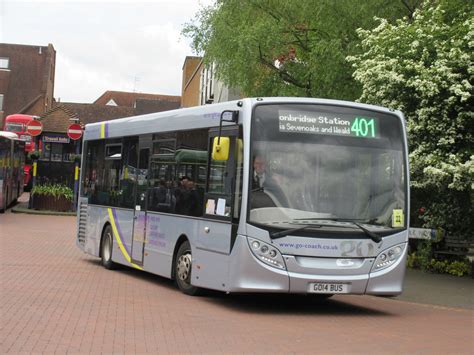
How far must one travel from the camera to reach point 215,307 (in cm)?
1087

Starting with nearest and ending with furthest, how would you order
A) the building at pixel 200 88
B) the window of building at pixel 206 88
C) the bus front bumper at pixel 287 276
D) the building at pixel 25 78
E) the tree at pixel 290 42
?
the bus front bumper at pixel 287 276 → the tree at pixel 290 42 → the building at pixel 200 88 → the window of building at pixel 206 88 → the building at pixel 25 78

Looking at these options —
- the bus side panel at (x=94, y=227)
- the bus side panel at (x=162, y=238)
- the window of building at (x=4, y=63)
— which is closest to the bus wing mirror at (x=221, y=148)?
the bus side panel at (x=162, y=238)

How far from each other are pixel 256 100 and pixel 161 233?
129 inches

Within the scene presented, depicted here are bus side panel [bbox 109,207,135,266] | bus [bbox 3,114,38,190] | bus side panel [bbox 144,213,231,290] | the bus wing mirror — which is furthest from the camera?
bus [bbox 3,114,38,190]

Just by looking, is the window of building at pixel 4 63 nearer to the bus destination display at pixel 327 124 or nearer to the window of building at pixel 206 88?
the window of building at pixel 206 88

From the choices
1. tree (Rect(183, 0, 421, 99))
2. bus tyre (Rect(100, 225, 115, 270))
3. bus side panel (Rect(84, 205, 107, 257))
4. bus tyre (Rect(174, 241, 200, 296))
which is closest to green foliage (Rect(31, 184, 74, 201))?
tree (Rect(183, 0, 421, 99))

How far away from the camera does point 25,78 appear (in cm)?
7912

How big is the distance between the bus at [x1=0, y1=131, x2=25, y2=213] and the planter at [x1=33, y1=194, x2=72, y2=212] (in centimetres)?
110

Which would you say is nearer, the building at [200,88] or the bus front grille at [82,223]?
the bus front grille at [82,223]

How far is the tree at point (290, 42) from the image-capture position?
18.5 meters

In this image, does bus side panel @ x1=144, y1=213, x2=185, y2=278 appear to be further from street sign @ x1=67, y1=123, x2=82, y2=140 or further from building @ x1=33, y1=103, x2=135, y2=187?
building @ x1=33, y1=103, x2=135, y2=187

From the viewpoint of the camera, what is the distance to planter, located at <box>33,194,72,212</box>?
32.4 m

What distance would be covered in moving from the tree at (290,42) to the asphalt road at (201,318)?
563cm

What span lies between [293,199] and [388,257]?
5.34 ft
